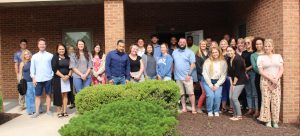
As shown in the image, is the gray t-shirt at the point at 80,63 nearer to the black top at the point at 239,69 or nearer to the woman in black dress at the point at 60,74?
the woman in black dress at the point at 60,74

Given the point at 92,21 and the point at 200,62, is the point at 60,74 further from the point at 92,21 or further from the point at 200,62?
the point at 92,21

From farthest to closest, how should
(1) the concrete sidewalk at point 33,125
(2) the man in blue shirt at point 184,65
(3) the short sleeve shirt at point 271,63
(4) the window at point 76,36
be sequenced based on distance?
(4) the window at point 76,36 < (2) the man in blue shirt at point 184,65 < (3) the short sleeve shirt at point 271,63 < (1) the concrete sidewalk at point 33,125

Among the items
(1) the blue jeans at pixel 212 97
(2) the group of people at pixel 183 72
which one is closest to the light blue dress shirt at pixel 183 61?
(2) the group of people at pixel 183 72

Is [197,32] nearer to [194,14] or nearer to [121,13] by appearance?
[194,14]

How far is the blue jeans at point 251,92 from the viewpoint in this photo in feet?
25.6

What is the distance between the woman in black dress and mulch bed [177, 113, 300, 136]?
2791 millimetres

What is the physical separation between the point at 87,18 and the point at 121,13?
3800 millimetres

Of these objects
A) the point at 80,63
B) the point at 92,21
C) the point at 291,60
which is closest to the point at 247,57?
the point at 291,60

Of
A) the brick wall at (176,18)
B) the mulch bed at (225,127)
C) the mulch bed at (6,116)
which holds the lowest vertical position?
the mulch bed at (225,127)

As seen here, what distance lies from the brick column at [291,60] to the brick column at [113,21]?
380 cm

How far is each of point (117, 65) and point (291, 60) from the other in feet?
12.5

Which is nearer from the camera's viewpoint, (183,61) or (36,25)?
(183,61)

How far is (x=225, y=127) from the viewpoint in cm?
696

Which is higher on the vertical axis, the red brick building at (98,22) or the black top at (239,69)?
the red brick building at (98,22)
